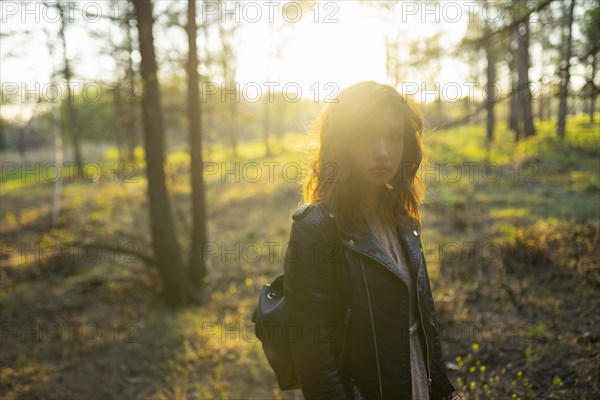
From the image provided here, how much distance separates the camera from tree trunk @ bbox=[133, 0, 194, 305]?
23.1 ft

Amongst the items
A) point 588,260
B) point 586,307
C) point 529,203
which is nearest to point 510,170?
point 529,203

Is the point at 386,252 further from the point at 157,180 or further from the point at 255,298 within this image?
the point at 255,298

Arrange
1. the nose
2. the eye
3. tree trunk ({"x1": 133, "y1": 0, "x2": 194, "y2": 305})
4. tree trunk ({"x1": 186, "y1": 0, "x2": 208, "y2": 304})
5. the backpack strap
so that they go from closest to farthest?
the backpack strap → the nose → the eye → tree trunk ({"x1": 133, "y1": 0, "x2": 194, "y2": 305}) → tree trunk ({"x1": 186, "y1": 0, "x2": 208, "y2": 304})

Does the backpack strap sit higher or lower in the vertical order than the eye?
lower

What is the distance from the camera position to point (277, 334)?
195 cm

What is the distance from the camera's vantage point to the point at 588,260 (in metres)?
6.00

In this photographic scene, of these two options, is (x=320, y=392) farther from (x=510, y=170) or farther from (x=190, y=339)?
(x=510, y=170)

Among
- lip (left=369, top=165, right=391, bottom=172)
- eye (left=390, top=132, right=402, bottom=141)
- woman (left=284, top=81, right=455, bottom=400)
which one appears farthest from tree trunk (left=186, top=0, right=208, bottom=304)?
lip (left=369, top=165, right=391, bottom=172)

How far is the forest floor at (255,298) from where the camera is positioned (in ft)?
15.5

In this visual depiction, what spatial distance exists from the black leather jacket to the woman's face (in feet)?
0.90

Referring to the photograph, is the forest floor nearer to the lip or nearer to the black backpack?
the lip

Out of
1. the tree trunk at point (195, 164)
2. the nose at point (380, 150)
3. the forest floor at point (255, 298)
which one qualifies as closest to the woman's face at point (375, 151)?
the nose at point (380, 150)

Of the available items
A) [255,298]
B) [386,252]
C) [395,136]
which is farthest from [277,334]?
[255,298]

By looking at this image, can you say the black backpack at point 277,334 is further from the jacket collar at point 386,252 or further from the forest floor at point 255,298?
the forest floor at point 255,298
